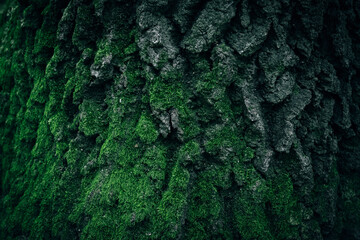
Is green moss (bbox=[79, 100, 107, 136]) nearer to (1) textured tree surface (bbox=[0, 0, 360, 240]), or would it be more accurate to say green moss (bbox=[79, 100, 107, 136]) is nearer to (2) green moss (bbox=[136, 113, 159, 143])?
(1) textured tree surface (bbox=[0, 0, 360, 240])

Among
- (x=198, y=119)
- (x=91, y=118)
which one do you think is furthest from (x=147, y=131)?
(x=91, y=118)

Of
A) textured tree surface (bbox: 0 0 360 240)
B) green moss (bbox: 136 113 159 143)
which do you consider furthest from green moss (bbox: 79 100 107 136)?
green moss (bbox: 136 113 159 143)

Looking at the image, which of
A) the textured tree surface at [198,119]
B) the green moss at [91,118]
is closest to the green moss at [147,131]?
the textured tree surface at [198,119]

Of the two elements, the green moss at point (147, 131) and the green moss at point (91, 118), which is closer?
the green moss at point (147, 131)

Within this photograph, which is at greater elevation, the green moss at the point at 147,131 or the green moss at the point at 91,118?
the green moss at the point at 147,131

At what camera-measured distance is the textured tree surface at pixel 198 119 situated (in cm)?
269

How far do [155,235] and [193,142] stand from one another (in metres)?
1.29

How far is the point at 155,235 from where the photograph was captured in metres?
2.60

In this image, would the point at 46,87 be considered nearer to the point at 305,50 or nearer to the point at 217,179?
the point at 217,179

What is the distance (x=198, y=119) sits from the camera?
2766 millimetres

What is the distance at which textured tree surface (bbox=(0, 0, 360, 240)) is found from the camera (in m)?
2.69

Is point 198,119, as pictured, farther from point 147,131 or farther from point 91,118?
point 91,118

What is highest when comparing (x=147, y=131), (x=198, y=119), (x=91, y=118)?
(x=198, y=119)

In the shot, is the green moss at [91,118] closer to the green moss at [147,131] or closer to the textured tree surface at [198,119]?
the textured tree surface at [198,119]
